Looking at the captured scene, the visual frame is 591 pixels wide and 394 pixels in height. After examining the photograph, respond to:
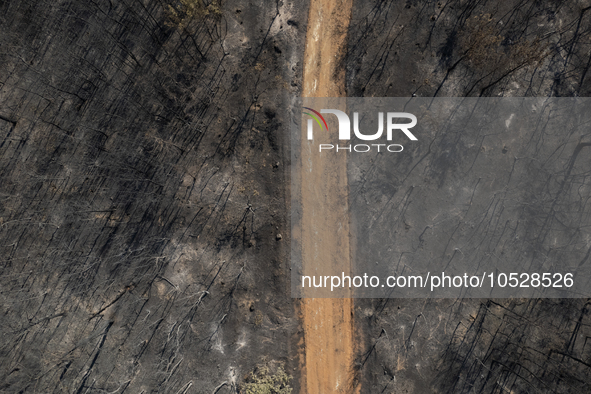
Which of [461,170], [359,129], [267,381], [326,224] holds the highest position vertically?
[359,129]

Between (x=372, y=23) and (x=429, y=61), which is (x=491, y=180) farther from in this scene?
(x=372, y=23)

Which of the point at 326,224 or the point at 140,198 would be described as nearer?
the point at 140,198

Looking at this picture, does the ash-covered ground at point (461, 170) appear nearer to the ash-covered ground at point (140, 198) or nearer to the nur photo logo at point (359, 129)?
the nur photo logo at point (359, 129)

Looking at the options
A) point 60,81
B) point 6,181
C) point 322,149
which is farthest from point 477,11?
point 6,181

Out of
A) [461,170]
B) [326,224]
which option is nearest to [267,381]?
[326,224]

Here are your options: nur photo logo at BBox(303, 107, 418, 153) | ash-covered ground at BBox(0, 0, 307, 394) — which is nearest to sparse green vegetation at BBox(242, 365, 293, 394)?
ash-covered ground at BBox(0, 0, 307, 394)

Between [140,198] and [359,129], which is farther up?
[359,129]

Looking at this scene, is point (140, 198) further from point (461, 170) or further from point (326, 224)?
point (461, 170)
